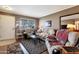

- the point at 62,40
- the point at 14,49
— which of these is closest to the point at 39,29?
the point at 62,40

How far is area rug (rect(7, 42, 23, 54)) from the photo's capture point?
1798mm

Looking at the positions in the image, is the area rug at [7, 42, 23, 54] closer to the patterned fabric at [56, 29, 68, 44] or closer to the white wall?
the white wall

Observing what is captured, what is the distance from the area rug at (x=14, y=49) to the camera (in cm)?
180

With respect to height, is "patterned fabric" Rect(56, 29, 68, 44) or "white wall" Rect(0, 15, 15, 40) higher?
"white wall" Rect(0, 15, 15, 40)

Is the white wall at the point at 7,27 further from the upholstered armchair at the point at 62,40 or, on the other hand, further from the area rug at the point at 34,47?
the upholstered armchair at the point at 62,40

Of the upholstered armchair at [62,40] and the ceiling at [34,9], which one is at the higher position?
the ceiling at [34,9]

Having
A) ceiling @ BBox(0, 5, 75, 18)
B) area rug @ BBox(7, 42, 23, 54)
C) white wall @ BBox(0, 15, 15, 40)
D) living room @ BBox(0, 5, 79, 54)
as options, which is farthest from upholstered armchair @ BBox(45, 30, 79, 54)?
white wall @ BBox(0, 15, 15, 40)

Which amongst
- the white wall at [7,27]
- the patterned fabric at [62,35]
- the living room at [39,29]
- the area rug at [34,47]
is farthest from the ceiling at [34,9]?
the area rug at [34,47]

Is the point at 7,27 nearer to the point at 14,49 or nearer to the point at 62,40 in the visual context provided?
the point at 14,49

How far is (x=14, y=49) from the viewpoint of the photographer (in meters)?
1.81

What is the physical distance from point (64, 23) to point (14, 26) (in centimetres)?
91

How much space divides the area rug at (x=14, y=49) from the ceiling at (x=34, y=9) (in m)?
0.59

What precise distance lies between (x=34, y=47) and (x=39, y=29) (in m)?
0.35
